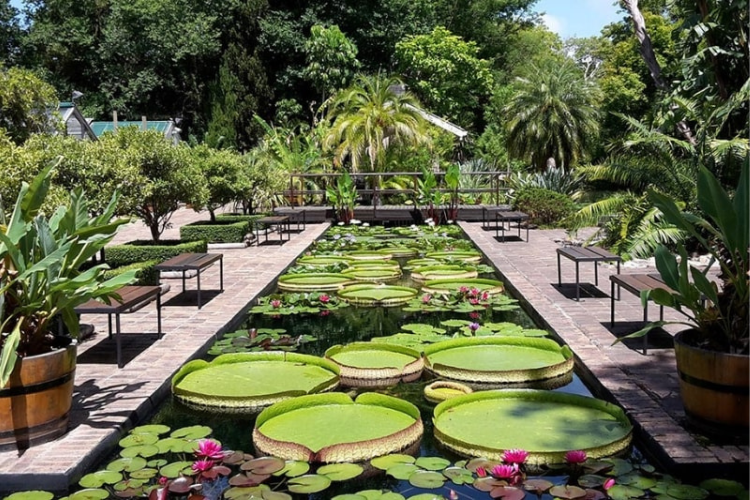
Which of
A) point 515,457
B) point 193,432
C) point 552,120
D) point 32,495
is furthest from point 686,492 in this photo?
point 552,120

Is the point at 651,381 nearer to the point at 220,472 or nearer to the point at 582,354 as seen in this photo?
the point at 582,354

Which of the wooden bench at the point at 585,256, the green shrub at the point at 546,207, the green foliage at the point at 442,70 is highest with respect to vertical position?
the green foliage at the point at 442,70

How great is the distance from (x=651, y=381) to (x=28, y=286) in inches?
179

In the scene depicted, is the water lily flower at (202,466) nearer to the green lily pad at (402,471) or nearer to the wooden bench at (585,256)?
the green lily pad at (402,471)

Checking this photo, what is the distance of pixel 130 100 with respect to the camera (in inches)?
1516

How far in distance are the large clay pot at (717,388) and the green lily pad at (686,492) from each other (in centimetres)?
65

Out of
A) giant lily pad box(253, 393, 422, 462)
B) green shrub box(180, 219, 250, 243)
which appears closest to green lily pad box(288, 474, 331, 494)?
giant lily pad box(253, 393, 422, 462)

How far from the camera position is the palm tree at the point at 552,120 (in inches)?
1074

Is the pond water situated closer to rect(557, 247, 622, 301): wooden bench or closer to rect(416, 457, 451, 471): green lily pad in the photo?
rect(416, 457, 451, 471): green lily pad

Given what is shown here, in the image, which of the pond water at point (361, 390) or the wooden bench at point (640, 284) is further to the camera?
the wooden bench at point (640, 284)

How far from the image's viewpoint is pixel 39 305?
15.5 feet

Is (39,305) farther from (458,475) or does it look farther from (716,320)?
(716,320)

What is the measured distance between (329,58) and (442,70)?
5127 mm

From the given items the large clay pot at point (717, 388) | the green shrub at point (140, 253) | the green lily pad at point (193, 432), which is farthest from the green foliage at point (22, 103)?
the large clay pot at point (717, 388)
